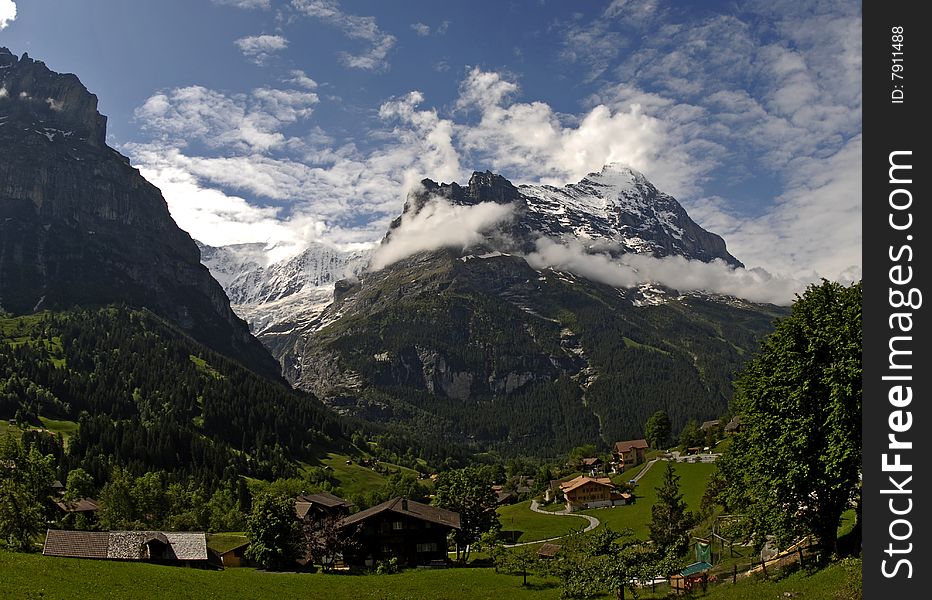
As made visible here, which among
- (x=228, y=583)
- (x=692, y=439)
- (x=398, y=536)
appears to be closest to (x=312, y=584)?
(x=228, y=583)

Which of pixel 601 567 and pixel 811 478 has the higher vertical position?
pixel 811 478

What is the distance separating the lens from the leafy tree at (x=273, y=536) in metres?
70.2

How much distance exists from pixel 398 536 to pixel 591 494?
67.6m

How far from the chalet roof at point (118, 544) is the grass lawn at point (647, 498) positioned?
5318cm

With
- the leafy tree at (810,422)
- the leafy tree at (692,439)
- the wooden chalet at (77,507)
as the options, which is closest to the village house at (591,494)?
the leafy tree at (692,439)

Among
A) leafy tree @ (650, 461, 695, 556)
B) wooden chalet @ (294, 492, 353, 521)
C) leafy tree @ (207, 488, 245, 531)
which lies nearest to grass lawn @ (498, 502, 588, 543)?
leafy tree @ (650, 461, 695, 556)

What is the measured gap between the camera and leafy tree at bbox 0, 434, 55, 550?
228 feet

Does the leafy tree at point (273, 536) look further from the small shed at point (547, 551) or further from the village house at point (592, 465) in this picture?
the village house at point (592, 465)

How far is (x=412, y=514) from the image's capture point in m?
80.8

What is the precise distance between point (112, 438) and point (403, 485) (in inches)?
3083
